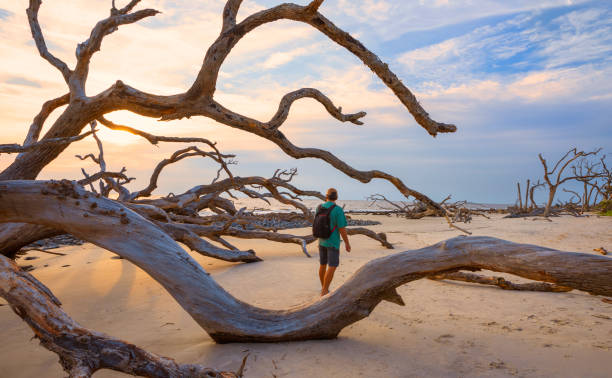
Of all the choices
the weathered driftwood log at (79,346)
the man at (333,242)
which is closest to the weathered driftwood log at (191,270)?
the weathered driftwood log at (79,346)

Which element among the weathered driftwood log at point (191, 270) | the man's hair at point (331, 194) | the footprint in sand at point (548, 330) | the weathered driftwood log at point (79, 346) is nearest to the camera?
the weathered driftwood log at point (79, 346)

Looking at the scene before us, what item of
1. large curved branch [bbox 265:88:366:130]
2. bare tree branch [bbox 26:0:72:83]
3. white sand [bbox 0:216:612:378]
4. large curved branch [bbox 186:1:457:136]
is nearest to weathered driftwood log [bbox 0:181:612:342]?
white sand [bbox 0:216:612:378]

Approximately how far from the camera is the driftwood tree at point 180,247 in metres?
2.16

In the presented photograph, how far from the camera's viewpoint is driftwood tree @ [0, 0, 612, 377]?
2.16 meters

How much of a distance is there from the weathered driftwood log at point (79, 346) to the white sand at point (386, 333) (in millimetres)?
825

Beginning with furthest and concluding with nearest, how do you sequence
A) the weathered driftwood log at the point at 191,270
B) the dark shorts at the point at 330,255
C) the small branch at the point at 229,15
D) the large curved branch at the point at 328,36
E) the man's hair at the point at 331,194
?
1. the man's hair at the point at 331,194
2. the dark shorts at the point at 330,255
3. the small branch at the point at 229,15
4. the large curved branch at the point at 328,36
5. the weathered driftwood log at the point at 191,270

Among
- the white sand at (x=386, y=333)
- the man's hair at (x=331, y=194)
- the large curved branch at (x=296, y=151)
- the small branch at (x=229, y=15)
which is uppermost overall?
the small branch at (x=229, y=15)

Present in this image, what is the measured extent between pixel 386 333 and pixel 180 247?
6.93 feet

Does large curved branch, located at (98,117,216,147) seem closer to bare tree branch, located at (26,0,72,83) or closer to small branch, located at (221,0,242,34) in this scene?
bare tree branch, located at (26,0,72,83)

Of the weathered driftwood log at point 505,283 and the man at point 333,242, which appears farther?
the man at point 333,242

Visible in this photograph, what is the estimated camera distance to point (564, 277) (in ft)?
8.29

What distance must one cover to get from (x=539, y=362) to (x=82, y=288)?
6450 mm

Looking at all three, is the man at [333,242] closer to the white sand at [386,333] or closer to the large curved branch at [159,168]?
the white sand at [386,333]

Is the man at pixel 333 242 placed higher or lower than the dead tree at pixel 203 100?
lower
